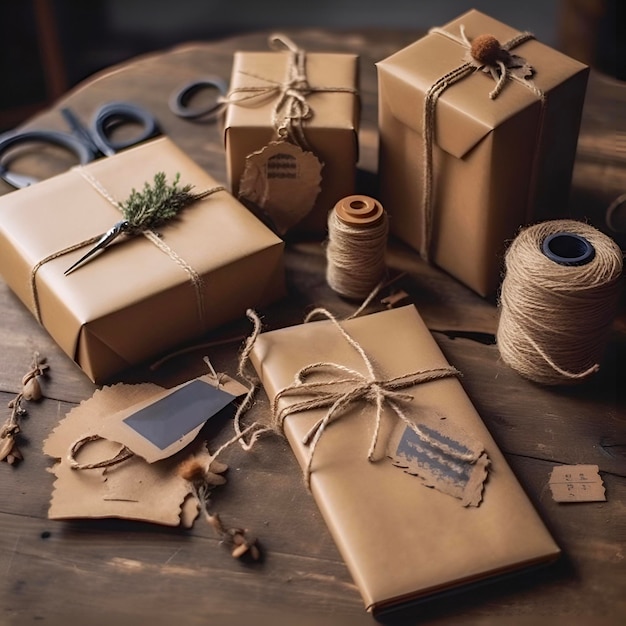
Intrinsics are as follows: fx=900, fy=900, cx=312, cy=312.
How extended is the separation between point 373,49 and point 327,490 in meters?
0.88

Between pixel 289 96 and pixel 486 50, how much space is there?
10.3 inches

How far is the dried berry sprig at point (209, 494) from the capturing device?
892 mm

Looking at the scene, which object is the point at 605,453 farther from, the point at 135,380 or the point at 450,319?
the point at 135,380

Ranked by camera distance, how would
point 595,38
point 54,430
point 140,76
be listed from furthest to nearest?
1. point 595,38
2. point 140,76
3. point 54,430

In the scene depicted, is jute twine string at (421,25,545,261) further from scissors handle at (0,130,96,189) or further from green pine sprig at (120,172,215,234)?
scissors handle at (0,130,96,189)

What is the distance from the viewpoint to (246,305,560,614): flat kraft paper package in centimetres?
84

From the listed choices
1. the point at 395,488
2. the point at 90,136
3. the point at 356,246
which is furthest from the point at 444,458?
→ the point at 90,136

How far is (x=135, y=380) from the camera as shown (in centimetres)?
106

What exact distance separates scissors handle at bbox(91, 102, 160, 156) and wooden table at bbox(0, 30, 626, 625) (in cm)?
29

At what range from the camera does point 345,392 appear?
3.18 feet

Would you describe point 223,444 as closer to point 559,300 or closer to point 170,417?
point 170,417

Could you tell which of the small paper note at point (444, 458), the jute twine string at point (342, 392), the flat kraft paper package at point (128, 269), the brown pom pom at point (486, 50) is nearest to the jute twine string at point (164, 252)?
the flat kraft paper package at point (128, 269)

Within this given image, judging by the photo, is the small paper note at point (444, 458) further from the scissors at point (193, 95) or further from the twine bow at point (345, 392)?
the scissors at point (193, 95)

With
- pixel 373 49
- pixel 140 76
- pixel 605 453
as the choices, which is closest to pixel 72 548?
pixel 605 453
